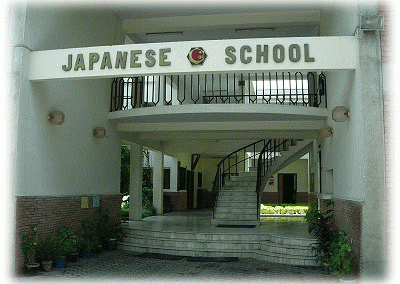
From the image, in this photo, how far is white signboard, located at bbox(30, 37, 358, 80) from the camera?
7590mm

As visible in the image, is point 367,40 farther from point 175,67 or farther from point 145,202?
point 145,202

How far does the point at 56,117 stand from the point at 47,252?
2.82 metres

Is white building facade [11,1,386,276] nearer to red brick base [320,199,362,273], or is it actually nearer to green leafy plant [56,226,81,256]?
red brick base [320,199,362,273]

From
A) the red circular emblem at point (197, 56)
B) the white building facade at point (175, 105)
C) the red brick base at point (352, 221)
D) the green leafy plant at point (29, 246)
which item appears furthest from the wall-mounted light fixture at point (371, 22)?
the green leafy plant at point (29, 246)

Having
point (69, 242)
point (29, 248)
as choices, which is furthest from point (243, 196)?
point (29, 248)

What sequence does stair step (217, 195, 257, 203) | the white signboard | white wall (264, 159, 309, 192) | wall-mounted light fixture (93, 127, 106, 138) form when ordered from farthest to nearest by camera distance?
white wall (264, 159, 309, 192), stair step (217, 195, 257, 203), wall-mounted light fixture (93, 127, 106, 138), the white signboard

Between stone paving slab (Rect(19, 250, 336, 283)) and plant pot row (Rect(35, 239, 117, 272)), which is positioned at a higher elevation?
plant pot row (Rect(35, 239, 117, 272))

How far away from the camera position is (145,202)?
18.8m

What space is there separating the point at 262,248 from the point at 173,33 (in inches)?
311

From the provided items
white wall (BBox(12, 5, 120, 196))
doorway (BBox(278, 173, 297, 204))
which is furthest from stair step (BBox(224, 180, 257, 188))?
doorway (BBox(278, 173, 297, 204))

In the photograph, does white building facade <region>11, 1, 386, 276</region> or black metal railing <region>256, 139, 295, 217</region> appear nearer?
white building facade <region>11, 1, 386, 276</region>

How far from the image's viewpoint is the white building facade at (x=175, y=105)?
7250 millimetres

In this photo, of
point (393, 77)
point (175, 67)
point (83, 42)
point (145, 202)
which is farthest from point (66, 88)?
point (145, 202)

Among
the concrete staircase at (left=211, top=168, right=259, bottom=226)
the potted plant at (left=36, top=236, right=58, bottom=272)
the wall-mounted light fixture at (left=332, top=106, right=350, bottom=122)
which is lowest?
the potted plant at (left=36, top=236, right=58, bottom=272)
